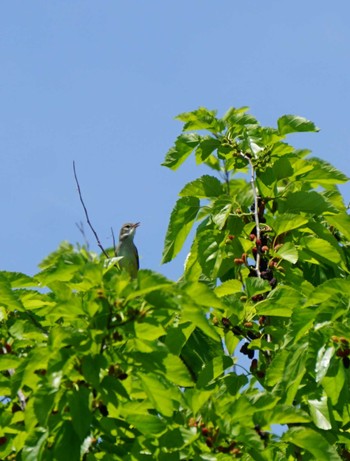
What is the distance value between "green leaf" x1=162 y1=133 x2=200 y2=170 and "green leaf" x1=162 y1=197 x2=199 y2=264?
1.31ft

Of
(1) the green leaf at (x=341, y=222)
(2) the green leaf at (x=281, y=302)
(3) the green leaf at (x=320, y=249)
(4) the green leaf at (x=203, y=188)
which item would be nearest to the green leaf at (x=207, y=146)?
(4) the green leaf at (x=203, y=188)

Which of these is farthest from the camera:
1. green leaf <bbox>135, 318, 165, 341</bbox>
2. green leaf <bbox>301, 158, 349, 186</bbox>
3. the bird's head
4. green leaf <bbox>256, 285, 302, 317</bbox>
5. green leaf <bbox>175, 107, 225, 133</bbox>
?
the bird's head

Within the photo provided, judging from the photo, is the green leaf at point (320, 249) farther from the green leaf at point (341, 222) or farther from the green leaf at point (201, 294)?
the green leaf at point (201, 294)

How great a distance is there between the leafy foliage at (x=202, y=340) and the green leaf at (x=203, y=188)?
11mm

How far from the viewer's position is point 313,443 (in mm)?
5414

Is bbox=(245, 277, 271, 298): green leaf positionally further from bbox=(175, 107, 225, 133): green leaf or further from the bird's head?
the bird's head

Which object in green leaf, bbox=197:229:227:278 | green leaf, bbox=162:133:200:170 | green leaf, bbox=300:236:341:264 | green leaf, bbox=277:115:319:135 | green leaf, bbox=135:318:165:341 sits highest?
green leaf, bbox=162:133:200:170

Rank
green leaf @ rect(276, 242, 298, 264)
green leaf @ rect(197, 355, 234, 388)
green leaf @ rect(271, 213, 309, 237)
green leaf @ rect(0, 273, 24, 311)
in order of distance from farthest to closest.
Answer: green leaf @ rect(271, 213, 309, 237) → green leaf @ rect(276, 242, 298, 264) → green leaf @ rect(197, 355, 234, 388) → green leaf @ rect(0, 273, 24, 311)

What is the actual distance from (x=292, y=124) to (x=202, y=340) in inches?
75.1

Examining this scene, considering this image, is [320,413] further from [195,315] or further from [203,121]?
[203,121]

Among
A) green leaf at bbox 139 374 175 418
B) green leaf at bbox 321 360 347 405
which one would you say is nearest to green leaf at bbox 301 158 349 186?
green leaf at bbox 321 360 347 405

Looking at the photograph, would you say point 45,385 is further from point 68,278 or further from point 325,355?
point 325,355

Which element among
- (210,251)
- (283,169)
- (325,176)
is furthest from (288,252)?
(325,176)

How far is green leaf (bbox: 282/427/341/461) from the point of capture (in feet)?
17.6
